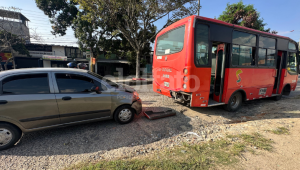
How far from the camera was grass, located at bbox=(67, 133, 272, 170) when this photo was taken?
7.42ft

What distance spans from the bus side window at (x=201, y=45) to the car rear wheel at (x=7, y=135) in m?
4.63

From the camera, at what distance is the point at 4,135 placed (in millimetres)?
2662

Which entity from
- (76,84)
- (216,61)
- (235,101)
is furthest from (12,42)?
(235,101)

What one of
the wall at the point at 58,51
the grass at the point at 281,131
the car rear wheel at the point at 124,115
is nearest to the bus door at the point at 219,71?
the grass at the point at 281,131

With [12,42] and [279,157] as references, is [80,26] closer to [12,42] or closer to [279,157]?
[12,42]

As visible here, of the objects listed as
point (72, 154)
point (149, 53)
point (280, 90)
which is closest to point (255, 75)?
point (280, 90)

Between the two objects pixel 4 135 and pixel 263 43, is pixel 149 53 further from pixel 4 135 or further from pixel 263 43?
pixel 4 135

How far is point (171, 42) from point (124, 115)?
3.01 metres

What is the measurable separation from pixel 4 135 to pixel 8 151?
339 mm

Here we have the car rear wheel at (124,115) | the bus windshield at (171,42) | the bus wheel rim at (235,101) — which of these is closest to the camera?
the car rear wheel at (124,115)

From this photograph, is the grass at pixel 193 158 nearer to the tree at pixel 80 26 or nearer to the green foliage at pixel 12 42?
the tree at pixel 80 26

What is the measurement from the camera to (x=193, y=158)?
2475 mm

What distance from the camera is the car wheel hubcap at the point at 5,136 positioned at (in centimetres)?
264

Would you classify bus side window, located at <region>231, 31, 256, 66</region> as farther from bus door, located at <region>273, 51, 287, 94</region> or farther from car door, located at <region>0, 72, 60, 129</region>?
car door, located at <region>0, 72, 60, 129</region>
